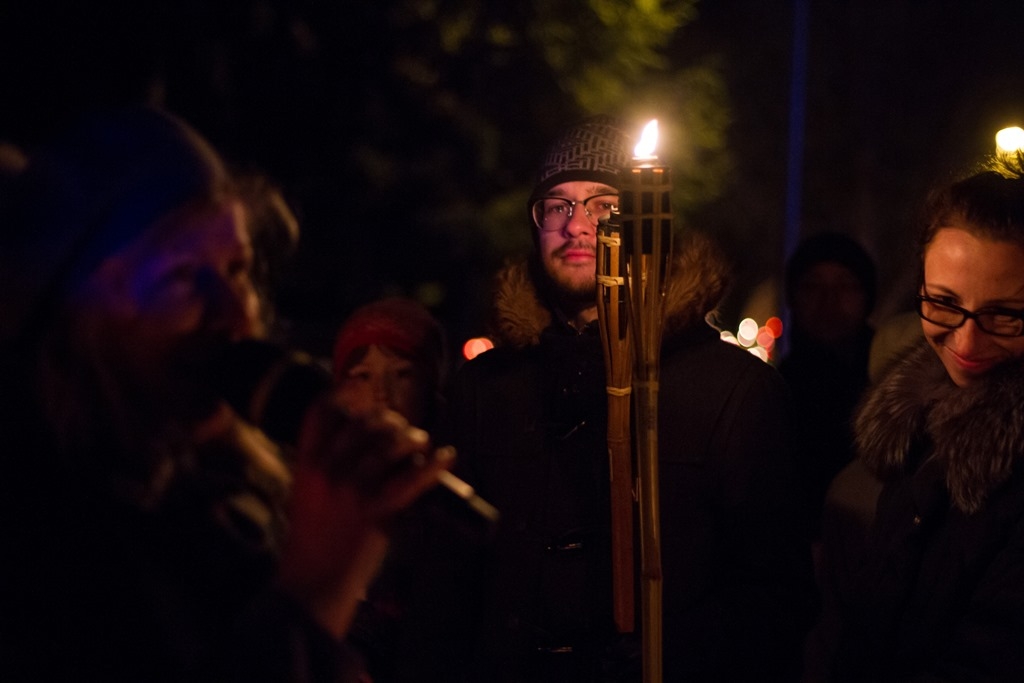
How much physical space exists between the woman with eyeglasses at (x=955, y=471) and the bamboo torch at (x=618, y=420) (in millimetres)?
568

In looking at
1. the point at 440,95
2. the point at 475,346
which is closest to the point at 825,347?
the point at 475,346

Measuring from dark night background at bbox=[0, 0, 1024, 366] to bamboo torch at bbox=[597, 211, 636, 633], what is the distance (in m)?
3.82

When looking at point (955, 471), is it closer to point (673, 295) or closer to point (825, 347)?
point (673, 295)

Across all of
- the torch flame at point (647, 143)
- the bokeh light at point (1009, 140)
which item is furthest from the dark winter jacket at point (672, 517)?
the torch flame at point (647, 143)

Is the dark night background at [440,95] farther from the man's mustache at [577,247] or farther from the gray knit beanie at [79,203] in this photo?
the gray knit beanie at [79,203]

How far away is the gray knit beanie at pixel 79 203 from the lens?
1.53 metres

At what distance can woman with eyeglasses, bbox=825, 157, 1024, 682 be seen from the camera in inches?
92.3

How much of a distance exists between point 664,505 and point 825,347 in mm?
2550

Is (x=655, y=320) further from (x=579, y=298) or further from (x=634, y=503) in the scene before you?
(x=579, y=298)

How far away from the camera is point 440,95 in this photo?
13195 millimetres

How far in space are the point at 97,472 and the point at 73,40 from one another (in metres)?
9.80

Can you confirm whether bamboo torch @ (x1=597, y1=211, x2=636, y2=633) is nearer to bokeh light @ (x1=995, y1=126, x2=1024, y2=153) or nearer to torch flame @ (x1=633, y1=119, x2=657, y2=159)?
torch flame @ (x1=633, y1=119, x2=657, y2=159)

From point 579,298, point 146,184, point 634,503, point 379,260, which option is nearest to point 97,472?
point 146,184

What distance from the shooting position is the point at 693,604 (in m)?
2.90
